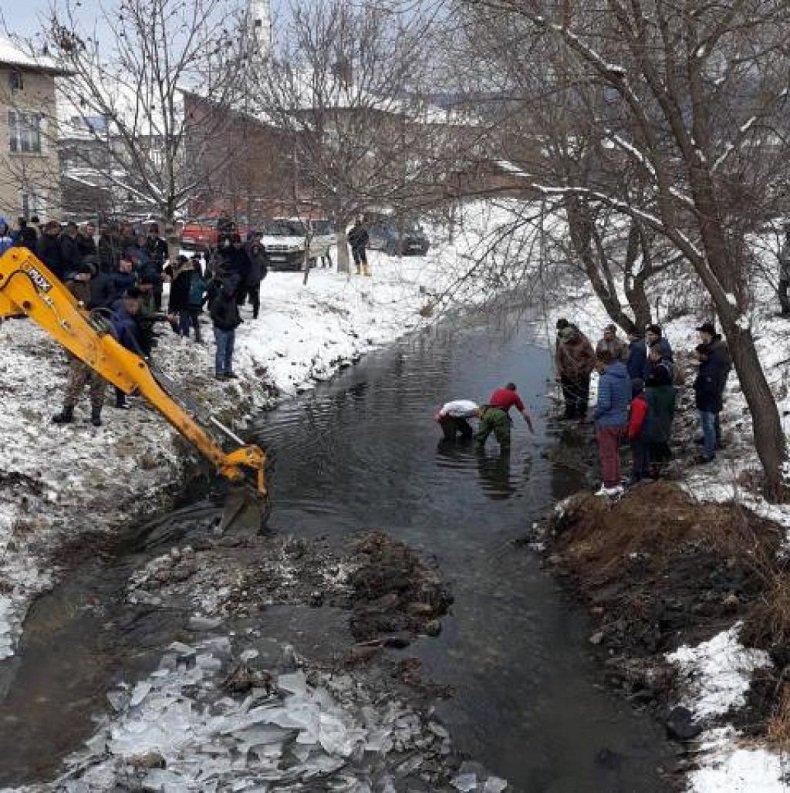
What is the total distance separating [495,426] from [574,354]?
2.38m

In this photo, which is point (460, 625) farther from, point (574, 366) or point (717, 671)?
point (574, 366)

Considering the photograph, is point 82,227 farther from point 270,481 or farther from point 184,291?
point 270,481

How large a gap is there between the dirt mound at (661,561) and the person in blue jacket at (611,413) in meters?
0.66

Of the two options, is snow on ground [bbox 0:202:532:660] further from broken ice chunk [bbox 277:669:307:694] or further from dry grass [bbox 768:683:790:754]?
dry grass [bbox 768:683:790:754]

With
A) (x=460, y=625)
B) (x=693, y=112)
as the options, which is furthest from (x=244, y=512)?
(x=693, y=112)

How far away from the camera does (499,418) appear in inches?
536

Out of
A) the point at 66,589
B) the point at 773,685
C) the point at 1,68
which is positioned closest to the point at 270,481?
the point at 66,589

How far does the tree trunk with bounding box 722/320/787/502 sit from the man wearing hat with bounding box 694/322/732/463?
1.59 metres

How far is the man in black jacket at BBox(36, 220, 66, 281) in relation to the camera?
14.9 m

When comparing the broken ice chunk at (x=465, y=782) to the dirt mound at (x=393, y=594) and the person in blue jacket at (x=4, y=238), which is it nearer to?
the dirt mound at (x=393, y=594)

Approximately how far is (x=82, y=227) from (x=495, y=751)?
12845 millimetres

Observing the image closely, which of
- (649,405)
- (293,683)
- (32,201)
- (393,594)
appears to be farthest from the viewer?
(32,201)

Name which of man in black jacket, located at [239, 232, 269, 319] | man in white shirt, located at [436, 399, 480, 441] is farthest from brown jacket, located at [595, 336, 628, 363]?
man in black jacket, located at [239, 232, 269, 319]

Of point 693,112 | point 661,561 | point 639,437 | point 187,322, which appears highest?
point 693,112
